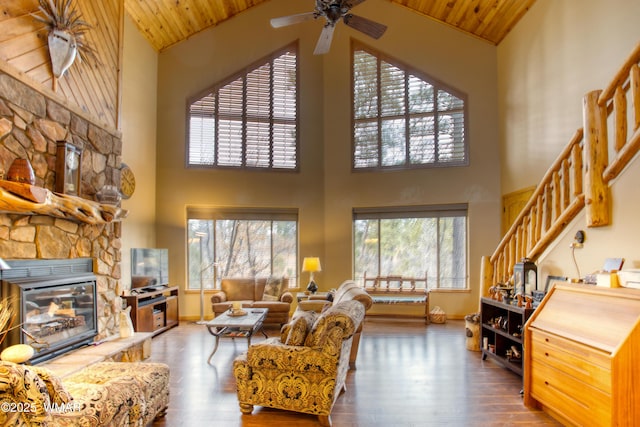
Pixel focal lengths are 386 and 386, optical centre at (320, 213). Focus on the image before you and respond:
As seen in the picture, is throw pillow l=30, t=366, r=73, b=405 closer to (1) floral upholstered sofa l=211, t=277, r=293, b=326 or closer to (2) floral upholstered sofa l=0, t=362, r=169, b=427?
(2) floral upholstered sofa l=0, t=362, r=169, b=427

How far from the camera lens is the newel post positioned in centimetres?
340

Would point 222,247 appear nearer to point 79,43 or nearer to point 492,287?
point 79,43

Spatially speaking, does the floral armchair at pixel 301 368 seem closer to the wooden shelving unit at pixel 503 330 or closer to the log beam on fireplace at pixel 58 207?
the wooden shelving unit at pixel 503 330

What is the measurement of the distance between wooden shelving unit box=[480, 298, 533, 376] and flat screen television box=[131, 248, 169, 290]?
197 inches

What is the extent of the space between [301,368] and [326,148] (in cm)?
549

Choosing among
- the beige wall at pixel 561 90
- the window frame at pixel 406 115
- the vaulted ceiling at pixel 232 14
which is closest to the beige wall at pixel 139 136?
the vaulted ceiling at pixel 232 14

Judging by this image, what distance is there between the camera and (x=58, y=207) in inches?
140

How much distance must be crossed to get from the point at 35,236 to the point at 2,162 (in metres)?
0.73

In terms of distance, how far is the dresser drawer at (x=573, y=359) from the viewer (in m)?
2.62

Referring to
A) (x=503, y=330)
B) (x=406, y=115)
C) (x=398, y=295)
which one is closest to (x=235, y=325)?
(x=503, y=330)

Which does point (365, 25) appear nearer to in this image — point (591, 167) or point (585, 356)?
point (591, 167)

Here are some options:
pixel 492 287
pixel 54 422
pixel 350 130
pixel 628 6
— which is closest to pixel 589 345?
pixel 492 287

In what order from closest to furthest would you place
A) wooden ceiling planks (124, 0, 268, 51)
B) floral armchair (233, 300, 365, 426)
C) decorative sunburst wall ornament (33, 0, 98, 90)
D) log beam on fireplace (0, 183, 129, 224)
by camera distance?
log beam on fireplace (0, 183, 129, 224)
floral armchair (233, 300, 365, 426)
decorative sunburst wall ornament (33, 0, 98, 90)
wooden ceiling planks (124, 0, 268, 51)

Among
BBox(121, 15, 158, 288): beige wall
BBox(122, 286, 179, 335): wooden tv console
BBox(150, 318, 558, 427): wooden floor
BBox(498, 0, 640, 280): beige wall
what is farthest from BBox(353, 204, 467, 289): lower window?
BBox(121, 15, 158, 288): beige wall
